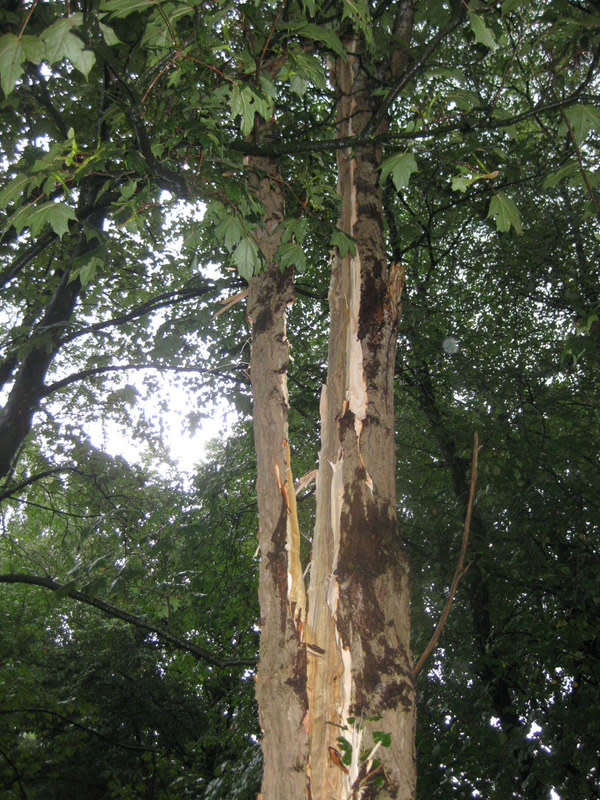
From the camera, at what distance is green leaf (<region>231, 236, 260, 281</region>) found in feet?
6.98

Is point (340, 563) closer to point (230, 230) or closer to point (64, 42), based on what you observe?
point (230, 230)

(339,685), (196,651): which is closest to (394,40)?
(339,685)

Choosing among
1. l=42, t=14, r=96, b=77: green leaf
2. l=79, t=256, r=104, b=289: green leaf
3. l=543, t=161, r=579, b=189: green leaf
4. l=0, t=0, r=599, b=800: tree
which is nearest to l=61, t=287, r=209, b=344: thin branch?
l=0, t=0, r=599, b=800: tree

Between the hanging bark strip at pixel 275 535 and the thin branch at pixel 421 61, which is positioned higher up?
the thin branch at pixel 421 61

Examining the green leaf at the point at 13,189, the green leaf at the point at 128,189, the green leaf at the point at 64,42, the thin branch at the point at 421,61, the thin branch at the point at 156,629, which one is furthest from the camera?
the thin branch at the point at 156,629

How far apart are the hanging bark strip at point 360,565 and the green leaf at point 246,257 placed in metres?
0.43

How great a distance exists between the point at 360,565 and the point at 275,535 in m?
0.31

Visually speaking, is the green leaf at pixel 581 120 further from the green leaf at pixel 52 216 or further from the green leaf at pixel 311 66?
the green leaf at pixel 52 216

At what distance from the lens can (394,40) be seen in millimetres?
2771

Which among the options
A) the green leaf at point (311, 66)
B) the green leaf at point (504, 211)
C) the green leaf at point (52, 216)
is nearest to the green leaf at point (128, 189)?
the green leaf at point (52, 216)

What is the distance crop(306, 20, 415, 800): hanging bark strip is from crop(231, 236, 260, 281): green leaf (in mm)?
428

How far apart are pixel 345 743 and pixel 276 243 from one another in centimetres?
186

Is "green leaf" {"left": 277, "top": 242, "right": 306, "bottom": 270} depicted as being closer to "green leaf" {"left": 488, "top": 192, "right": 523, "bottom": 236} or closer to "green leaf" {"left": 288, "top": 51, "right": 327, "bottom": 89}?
"green leaf" {"left": 288, "top": 51, "right": 327, "bottom": 89}

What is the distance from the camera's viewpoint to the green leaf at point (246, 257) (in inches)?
83.8
